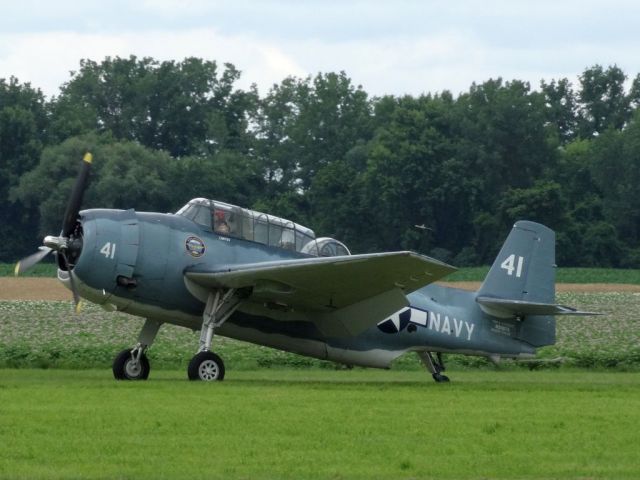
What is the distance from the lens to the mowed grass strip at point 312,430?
11.3 meters

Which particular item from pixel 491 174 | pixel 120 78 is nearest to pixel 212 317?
pixel 491 174

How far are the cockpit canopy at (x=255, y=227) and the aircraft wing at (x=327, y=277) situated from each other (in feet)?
2.66

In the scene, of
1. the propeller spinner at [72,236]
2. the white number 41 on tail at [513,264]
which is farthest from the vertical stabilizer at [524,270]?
the propeller spinner at [72,236]

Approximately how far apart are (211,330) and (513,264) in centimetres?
510

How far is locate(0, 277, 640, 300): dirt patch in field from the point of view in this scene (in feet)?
150

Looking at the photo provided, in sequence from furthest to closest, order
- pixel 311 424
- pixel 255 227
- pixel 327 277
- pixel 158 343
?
pixel 158 343
pixel 255 227
pixel 327 277
pixel 311 424

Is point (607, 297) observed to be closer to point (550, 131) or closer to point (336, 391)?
point (336, 391)

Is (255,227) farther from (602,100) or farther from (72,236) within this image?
(602,100)

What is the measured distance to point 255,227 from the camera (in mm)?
20781

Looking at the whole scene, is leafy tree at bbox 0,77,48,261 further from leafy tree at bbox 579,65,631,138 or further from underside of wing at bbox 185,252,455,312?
underside of wing at bbox 185,252,455,312

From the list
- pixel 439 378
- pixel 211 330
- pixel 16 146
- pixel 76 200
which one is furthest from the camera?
pixel 16 146

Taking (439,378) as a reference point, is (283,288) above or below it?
above

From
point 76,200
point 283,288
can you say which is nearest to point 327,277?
point 283,288

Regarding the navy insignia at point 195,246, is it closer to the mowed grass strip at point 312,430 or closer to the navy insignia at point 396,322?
the mowed grass strip at point 312,430
